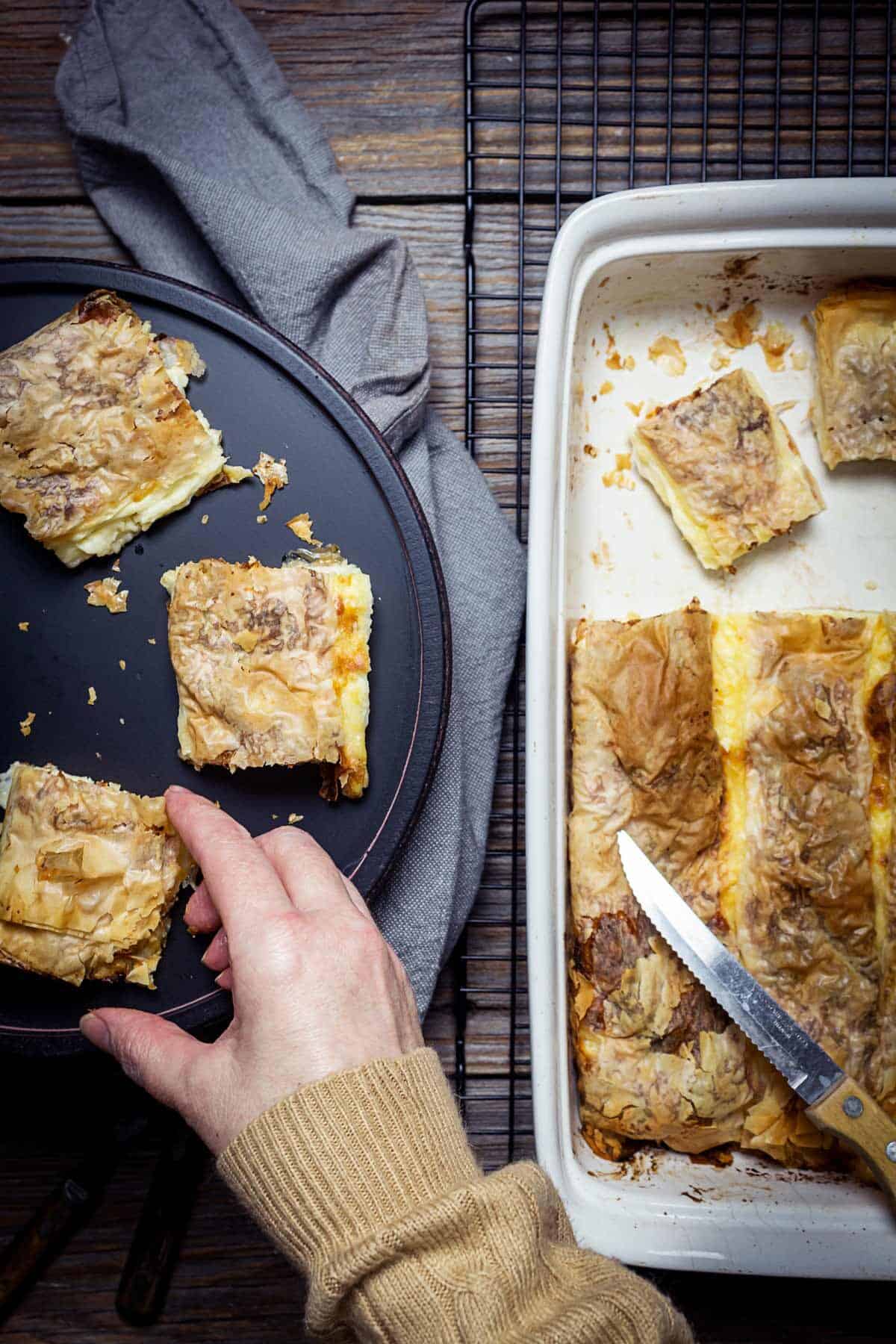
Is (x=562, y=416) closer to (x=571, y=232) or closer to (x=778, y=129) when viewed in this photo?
(x=571, y=232)

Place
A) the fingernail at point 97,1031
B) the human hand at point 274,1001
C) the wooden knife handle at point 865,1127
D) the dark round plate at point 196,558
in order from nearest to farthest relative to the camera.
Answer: the human hand at point 274,1001
the fingernail at point 97,1031
the wooden knife handle at point 865,1127
the dark round plate at point 196,558

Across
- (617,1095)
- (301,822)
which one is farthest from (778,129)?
(617,1095)

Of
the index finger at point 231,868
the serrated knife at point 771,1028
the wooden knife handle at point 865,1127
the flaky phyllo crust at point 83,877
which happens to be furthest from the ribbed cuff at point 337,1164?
the wooden knife handle at point 865,1127

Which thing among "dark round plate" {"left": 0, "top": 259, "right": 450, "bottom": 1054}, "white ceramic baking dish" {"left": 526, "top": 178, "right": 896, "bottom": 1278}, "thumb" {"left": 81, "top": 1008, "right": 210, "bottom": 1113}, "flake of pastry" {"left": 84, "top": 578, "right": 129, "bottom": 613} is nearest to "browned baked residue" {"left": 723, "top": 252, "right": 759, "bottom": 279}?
"white ceramic baking dish" {"left": 526, "top": 178, "right": 896, "bottom": 1278}

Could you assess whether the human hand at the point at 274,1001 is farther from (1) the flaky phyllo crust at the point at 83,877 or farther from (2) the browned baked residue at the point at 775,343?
(2) the browned baked residue at the point at 775,343

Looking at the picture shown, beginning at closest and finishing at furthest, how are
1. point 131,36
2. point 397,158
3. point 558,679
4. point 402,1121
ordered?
point 402,1121 → point 558,679 → point 131,36 → point 397,158

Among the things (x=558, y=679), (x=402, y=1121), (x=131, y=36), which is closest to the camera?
(x=402, y=1121)

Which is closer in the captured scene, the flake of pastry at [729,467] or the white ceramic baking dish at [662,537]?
the white ceramic baking dish at [662,537]
